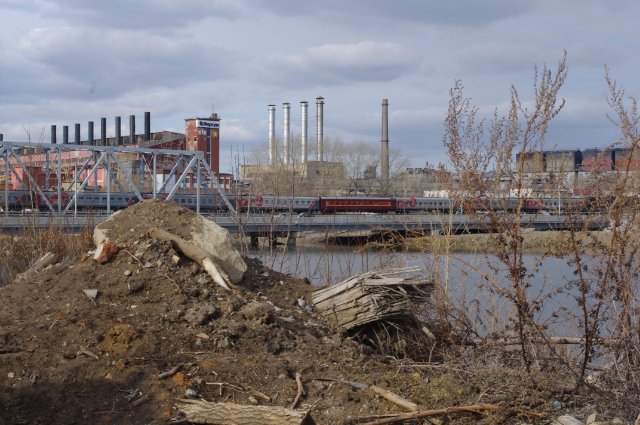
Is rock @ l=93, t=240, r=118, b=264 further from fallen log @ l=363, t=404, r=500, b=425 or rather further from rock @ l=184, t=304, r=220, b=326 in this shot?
fallen log @ l=363, t=404, r=500, b=425

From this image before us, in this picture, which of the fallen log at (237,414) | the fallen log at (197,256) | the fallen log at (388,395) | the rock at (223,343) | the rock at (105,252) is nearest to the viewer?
the fallen log at (237,414)

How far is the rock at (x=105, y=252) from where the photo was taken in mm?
7094

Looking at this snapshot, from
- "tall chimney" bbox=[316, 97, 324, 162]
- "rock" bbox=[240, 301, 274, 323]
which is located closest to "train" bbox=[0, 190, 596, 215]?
"rock" bbox=[240, 301, 274, 323]

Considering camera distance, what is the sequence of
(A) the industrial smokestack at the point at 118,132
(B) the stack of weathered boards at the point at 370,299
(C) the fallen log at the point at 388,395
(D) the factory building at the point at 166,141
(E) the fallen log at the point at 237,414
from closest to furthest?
1. (E) the fallen log at the point at 237,414
2. (C) the fallen log at the point at 388,395
3. (B) the stack of weathered boards at the point at 370,299
4. (D) the factory building at the point at 166,141
5. (A) the industrial smokestack at the point at 118,132

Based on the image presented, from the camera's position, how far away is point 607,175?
222 inches

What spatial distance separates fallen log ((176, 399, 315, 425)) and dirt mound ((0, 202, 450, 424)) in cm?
14

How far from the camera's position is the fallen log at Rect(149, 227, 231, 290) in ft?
22.7

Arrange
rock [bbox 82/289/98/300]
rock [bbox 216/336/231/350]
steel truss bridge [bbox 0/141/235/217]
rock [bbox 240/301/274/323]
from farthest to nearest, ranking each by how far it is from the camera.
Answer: steel truss bridge [bbox 0/141/235/217], rock [bbox 82/289/98/300], rock [bbox 240/301/274/323], rock [bbox 216/336/231/350]

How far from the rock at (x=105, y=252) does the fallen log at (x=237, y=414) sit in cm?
240

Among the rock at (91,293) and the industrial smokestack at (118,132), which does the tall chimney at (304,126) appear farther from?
the rock at (91,293)

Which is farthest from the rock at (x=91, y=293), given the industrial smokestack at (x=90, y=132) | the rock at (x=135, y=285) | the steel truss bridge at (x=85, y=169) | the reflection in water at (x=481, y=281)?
the industrial smokestack at (x=90, y=132)

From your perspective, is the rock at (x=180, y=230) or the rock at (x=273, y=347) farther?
the rock at (x=180, y=230)

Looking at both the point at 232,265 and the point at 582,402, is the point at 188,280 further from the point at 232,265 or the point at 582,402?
the point at 582,402

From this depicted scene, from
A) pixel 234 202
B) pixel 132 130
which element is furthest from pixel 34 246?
pixel 132 130
